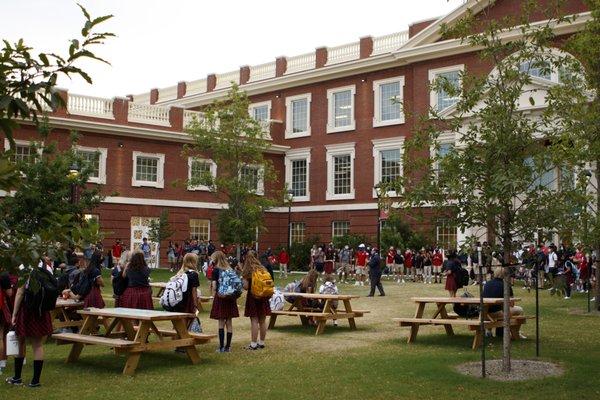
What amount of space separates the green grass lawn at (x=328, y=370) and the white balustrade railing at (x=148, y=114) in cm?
2574

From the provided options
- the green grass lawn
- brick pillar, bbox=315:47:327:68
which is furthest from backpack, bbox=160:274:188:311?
brick pillar, bbox=315:47:327:68

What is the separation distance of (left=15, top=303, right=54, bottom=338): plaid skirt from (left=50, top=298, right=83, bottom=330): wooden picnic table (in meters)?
3.14

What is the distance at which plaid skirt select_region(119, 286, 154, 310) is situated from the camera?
39.9 feet

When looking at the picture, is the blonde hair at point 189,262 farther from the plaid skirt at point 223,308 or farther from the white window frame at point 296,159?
the white window frame at point 296,159

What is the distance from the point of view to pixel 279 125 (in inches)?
1781

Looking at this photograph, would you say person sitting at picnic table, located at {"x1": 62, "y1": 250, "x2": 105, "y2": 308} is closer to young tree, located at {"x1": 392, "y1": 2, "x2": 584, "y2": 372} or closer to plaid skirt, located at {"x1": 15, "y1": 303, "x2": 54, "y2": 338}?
plaid skirt, located at {"x1": 15, "y1": 303, "x2": 54, "y2": 338}

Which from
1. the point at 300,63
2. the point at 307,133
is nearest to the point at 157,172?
the point at 307,133

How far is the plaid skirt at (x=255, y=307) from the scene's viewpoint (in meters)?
12.4

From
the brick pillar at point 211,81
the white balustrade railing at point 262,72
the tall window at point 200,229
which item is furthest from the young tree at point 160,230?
the brick pillar at point 211,81

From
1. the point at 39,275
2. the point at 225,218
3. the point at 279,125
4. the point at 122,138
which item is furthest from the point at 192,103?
the point at 39,275

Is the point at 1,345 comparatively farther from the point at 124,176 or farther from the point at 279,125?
the point at 279,125

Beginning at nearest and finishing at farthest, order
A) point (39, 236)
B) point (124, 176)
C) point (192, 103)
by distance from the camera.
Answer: point (39, 236)
point (124, 176)
point (192, 103)

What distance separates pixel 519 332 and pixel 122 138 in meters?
28.2

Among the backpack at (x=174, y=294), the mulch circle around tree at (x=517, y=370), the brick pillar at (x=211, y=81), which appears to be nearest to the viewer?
the mulch circle around tree at (x=517, y=370)
